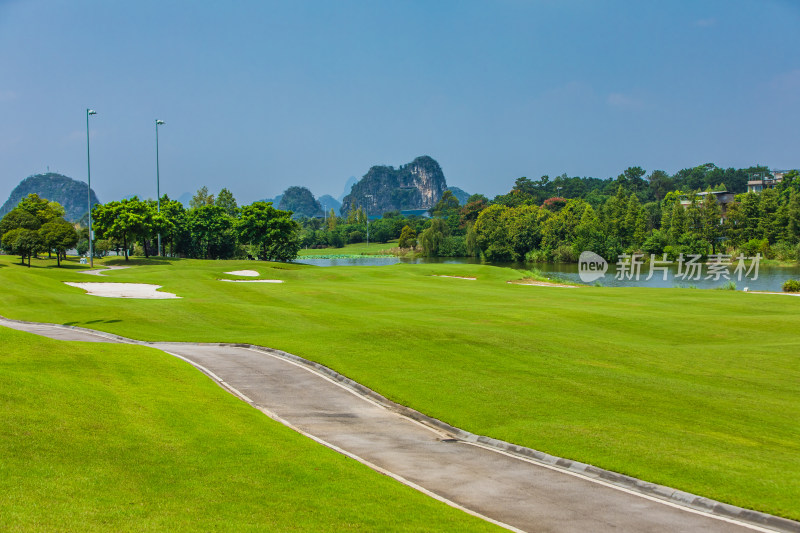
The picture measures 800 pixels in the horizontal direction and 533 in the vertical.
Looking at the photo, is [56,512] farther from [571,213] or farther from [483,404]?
[571,213]

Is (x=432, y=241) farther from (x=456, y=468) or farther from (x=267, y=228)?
(x=456, y=468)

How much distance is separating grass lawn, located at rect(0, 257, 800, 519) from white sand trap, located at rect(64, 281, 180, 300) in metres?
1.73

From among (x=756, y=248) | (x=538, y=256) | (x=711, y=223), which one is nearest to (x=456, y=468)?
(x=756, y=248)

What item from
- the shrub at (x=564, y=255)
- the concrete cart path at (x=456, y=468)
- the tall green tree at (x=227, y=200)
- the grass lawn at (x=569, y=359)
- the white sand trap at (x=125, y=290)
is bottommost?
the concrete cart path at (x=456, y=468)

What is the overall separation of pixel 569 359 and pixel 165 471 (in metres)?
15.6

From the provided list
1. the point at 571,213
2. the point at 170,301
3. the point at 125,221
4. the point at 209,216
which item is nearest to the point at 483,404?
the point at 170,301

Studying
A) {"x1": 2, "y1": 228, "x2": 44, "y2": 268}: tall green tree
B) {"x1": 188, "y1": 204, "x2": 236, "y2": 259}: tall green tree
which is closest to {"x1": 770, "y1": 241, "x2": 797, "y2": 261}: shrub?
{"x1": 188, "y1": 204, "x2": 236, "y2": 259}: tall green tree

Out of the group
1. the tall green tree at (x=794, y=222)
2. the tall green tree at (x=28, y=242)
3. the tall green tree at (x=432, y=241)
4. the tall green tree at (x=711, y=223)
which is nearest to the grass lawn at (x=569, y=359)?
the tall green tree at (x=28, y=242)

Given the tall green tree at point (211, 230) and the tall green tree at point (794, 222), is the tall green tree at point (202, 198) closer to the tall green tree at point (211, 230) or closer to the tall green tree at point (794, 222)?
the tall green tree at point (211, 230)

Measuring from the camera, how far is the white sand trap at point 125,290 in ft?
133

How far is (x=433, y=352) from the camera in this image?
21938mm

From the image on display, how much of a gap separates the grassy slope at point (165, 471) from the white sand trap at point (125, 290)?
26.7 meters

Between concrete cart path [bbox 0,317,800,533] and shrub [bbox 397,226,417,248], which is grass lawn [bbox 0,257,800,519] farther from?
shrub [bbox 397,226,417,248]

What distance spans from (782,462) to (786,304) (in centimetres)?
3307
